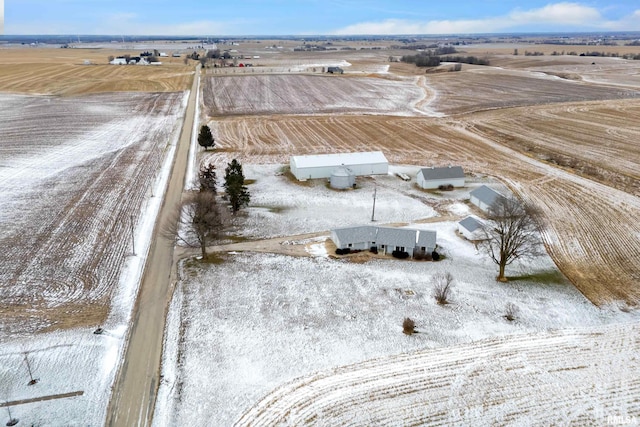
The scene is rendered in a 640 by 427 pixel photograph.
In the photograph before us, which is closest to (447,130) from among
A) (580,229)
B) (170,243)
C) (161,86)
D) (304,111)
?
(304,111)

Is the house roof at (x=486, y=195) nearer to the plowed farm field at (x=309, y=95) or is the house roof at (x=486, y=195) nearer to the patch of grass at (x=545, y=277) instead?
the patch of grass at (x=545, y=277)

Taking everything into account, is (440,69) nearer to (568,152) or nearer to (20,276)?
(568,152)

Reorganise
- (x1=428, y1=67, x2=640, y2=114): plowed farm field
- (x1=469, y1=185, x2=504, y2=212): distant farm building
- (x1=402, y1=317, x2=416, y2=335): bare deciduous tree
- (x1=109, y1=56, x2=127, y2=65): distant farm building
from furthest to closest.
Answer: (x1=109, y1=56, x2=127, y2=65): distant farm building, (x1=428, y1=67, x2=640, y2=114): plowed farm field, (x1=469, y1=185, x2=504, y2=212): distant farm building, (x1=402, y1=317, x2=416, y2=335): bare deciduous tree

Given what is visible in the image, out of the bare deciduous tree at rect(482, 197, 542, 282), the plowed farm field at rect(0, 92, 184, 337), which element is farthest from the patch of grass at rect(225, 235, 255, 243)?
the bare deciduous tree at rect(482, 197, 542, 282)

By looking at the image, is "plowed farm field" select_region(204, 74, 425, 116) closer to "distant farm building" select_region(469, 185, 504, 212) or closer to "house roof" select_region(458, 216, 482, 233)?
"distant farm building" select_region(469, 185, 504, 212)

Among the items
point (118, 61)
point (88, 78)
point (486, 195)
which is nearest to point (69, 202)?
point (486, 195)

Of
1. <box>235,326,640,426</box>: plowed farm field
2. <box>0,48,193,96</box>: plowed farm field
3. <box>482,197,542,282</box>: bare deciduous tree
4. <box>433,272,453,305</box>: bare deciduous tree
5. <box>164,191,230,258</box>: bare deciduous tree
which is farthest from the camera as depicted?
<box>0,48,193,96</box>: plowed farm field

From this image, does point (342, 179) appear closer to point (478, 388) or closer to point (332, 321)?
point (332, 321)

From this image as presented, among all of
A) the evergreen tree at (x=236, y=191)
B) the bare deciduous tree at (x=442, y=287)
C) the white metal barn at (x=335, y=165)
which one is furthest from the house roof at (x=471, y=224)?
the evergreen tree at (x=236, y=191)
